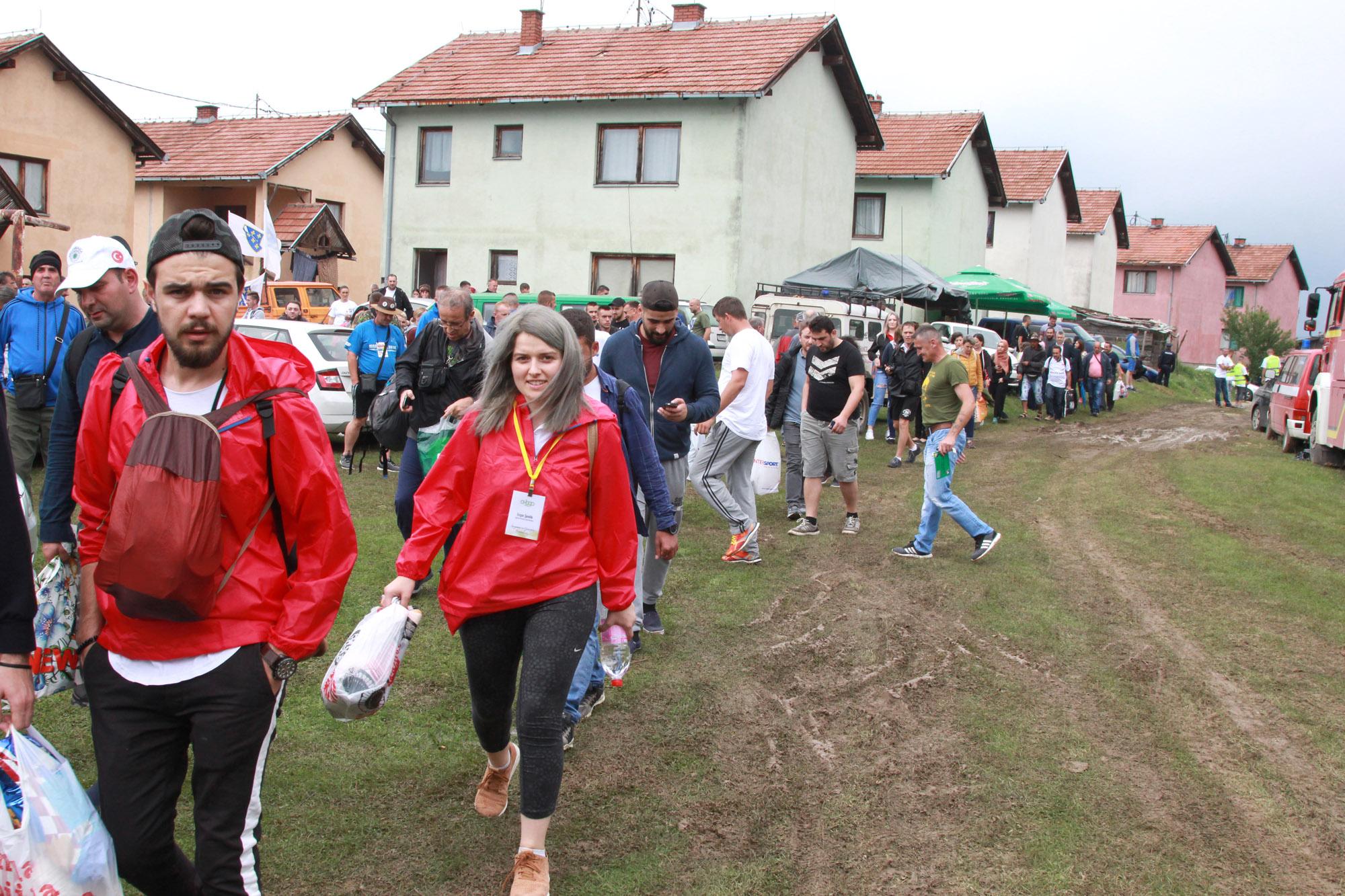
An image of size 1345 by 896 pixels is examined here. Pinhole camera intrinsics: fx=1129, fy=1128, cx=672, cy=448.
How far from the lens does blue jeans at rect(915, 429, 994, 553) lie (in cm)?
917

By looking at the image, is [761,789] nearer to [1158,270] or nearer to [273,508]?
[273,508]

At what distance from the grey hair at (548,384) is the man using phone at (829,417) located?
6237 mm

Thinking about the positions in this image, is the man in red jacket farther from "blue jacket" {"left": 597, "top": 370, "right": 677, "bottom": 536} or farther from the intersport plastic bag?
"blue jacket" {"left": 597, "top": 370, "right": 677, "bottom": 536}

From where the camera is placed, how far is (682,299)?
25.6m

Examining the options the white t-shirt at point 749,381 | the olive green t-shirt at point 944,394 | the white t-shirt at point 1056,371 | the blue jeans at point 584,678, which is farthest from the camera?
the white t-shirt at point 1056,371

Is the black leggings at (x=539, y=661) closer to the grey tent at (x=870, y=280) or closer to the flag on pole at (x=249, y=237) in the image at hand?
the flag on pole at (x=249, y=237)

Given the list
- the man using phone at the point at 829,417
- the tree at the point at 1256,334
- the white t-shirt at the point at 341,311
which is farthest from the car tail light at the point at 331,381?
the tree at the point at 1256,334

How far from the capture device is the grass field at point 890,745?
3.97 metres

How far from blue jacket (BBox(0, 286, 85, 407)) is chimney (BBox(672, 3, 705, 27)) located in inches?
873

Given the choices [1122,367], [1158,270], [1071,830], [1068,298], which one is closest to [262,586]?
[1071,830]

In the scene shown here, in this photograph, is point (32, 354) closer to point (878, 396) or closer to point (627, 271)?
point (878, 396)

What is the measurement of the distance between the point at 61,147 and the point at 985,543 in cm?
2548

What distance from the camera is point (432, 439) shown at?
6602 mm

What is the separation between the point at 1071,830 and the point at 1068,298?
47670 mm
